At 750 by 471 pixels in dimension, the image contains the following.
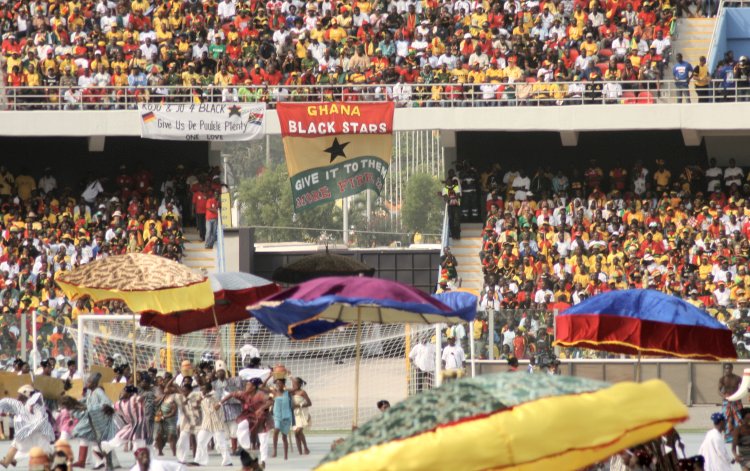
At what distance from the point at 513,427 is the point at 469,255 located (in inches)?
926

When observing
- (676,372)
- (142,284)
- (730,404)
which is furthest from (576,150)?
(142,284)

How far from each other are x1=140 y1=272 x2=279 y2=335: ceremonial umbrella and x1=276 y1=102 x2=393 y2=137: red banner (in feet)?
33.8

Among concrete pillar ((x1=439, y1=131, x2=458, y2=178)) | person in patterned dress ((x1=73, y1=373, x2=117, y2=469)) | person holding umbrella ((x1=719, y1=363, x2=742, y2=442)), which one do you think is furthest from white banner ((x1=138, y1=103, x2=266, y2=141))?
person in patterned dress ((x1=73, y1=373, x2=117, y2=469))

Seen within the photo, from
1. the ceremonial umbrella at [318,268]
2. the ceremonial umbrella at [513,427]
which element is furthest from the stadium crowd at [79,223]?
the ceremonial umbrella at [513,427]

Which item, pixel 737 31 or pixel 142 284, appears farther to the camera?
pixel 737 31

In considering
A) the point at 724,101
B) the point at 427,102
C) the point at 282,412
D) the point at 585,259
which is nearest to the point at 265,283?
the point at 282,412

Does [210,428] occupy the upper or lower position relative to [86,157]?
lower

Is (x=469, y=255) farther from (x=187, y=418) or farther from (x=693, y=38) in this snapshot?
(x=187, y=418)

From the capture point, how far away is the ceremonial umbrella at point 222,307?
760 inches

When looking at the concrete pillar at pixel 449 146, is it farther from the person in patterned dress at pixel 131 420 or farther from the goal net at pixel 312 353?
the person in patterned dress at pixel 131 420

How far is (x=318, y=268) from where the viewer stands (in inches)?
886

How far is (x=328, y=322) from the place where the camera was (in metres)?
17.5

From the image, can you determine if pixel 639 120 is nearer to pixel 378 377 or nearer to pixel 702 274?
pixel 702 274

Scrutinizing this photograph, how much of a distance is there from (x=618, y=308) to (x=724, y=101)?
17.4 m
